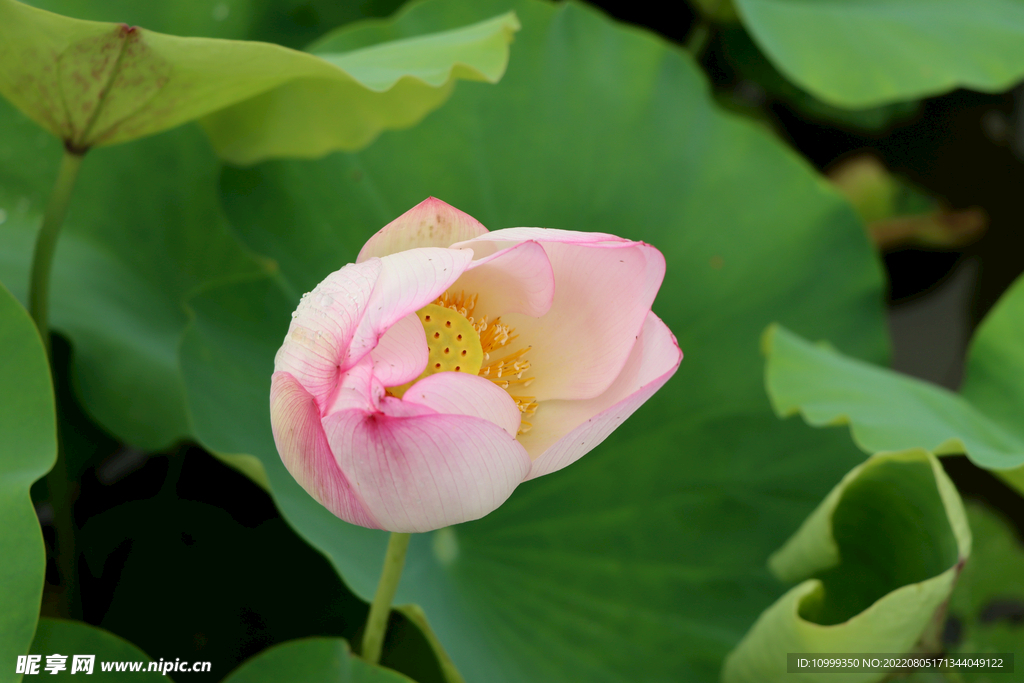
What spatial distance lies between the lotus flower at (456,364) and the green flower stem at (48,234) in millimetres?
316

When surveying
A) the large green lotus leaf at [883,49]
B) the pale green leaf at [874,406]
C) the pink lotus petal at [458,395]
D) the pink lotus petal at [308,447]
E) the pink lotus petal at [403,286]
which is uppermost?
the pink lotus petal at [403,286]

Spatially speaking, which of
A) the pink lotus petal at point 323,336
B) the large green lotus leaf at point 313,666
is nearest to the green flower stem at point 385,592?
the large green lotus leaf at point 313,666

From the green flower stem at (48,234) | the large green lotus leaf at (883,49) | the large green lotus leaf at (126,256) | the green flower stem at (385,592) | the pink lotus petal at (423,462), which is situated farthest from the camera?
the large green lotus leaf at (883,49)

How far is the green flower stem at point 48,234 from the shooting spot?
23.3 inches

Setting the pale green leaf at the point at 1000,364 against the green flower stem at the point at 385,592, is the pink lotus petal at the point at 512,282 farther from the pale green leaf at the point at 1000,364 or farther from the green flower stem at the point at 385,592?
the pale green leaf at the point at 1000,364

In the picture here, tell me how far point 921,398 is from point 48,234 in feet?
2.46

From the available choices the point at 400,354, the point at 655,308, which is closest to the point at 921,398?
the point at 655,308

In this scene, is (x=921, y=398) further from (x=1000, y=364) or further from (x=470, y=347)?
(x=470, y=347)

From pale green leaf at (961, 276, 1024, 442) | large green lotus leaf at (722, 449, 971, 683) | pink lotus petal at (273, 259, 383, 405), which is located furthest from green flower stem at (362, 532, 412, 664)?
pale green leaf at (961, 276, 1024, 442)

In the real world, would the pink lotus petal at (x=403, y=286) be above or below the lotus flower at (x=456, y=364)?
above

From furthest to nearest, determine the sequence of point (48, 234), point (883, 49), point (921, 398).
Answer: point (883, 49)
point (921, 398)
point (48, 234)

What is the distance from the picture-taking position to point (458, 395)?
0.35m

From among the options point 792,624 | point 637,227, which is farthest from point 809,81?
point 792,624

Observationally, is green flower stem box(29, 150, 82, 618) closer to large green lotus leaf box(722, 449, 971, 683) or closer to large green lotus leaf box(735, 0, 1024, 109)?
large green lotus leaf box(722, 449, 971, 683)
